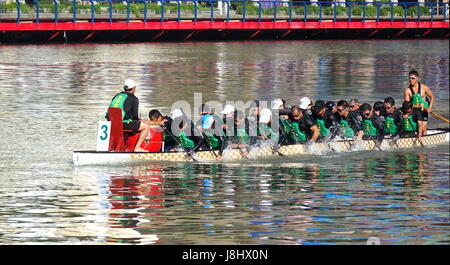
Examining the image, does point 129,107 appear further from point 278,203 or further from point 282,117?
point 278,203

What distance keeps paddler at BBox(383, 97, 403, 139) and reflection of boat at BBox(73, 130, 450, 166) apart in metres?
0.21

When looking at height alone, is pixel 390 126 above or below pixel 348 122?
below

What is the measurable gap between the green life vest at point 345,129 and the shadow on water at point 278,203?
1.06 meters

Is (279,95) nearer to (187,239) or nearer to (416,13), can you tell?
(187,239)

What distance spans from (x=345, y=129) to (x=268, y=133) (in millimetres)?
2317

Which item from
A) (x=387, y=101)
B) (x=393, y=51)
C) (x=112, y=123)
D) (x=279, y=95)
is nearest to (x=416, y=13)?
(x=393, y=51)

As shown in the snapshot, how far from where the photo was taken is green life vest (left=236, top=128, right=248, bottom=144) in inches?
938

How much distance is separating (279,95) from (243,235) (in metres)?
24.1

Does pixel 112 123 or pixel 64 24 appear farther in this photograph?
pixel 64 24

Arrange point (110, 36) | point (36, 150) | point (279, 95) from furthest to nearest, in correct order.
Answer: point (110, 36)
point (279, 95)
point (36, 150)

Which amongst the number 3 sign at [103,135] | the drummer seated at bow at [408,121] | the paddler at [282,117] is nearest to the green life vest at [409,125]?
the drummer seated at bow at [408,121]

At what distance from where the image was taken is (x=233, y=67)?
53500mm

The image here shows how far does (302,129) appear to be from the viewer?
81.8 feet

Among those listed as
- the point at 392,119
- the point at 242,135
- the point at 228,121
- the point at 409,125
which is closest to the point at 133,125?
the point at 228,121
